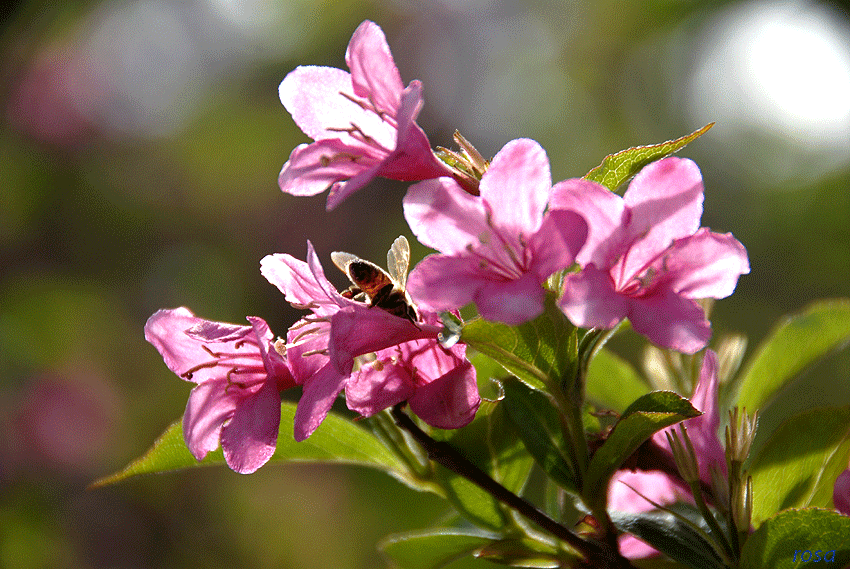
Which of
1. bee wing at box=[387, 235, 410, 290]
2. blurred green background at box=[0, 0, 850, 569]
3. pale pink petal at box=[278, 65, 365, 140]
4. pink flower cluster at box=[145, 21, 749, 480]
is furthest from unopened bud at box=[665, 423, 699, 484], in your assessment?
blurred green background at box=[0, 0, 850, 569]

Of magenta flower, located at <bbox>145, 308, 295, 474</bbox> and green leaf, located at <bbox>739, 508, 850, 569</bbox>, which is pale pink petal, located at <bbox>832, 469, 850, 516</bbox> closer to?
green leaf, located at <bbox>739, 508, 850, 569</bbox>

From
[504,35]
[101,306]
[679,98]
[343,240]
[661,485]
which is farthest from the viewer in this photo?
[504,35]

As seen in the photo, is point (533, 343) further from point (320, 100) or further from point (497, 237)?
point (320, 100)

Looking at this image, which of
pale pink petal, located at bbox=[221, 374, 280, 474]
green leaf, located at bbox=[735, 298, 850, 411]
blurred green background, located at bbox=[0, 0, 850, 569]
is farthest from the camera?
blurred green background, located at bbox=[0, 0, 850, 569]

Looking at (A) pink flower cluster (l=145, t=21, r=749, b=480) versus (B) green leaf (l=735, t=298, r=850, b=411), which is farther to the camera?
(B) green leaf (l=735, t=298, r=850, b=411)

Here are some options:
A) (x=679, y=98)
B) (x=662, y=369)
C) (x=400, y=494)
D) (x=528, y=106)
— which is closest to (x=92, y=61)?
(x=528, y=106)

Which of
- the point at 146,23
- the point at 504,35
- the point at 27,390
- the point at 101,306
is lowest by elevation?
the point at 27,390

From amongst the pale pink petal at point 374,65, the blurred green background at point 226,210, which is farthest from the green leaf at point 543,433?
the blurred green background at point 226,210

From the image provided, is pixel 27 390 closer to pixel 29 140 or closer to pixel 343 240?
pixel 29 140
